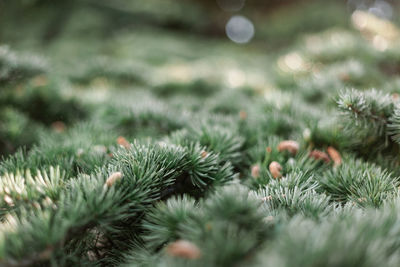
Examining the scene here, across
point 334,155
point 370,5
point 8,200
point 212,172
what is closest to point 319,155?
point 334,155

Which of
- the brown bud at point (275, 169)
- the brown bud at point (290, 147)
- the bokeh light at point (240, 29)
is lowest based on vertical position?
the brown bud at point (275, 169)

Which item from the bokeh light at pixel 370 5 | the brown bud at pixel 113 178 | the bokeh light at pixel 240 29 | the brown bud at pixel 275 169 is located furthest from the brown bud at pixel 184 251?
the bokeh light at pixel 240 29

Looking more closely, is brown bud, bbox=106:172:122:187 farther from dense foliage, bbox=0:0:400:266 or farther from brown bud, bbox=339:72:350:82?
brown bud, bbox=339:72:350:82

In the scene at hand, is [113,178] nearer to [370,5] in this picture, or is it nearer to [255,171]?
[255,171]

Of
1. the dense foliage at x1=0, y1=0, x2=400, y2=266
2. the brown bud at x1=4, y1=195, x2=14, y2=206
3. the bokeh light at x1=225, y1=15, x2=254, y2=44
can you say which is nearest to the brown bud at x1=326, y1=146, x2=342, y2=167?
the dense foliage at x1=0, y1=0, x2=400, y2=266

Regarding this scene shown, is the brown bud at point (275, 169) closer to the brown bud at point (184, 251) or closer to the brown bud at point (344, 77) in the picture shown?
the brown bud at point (184, 251)
